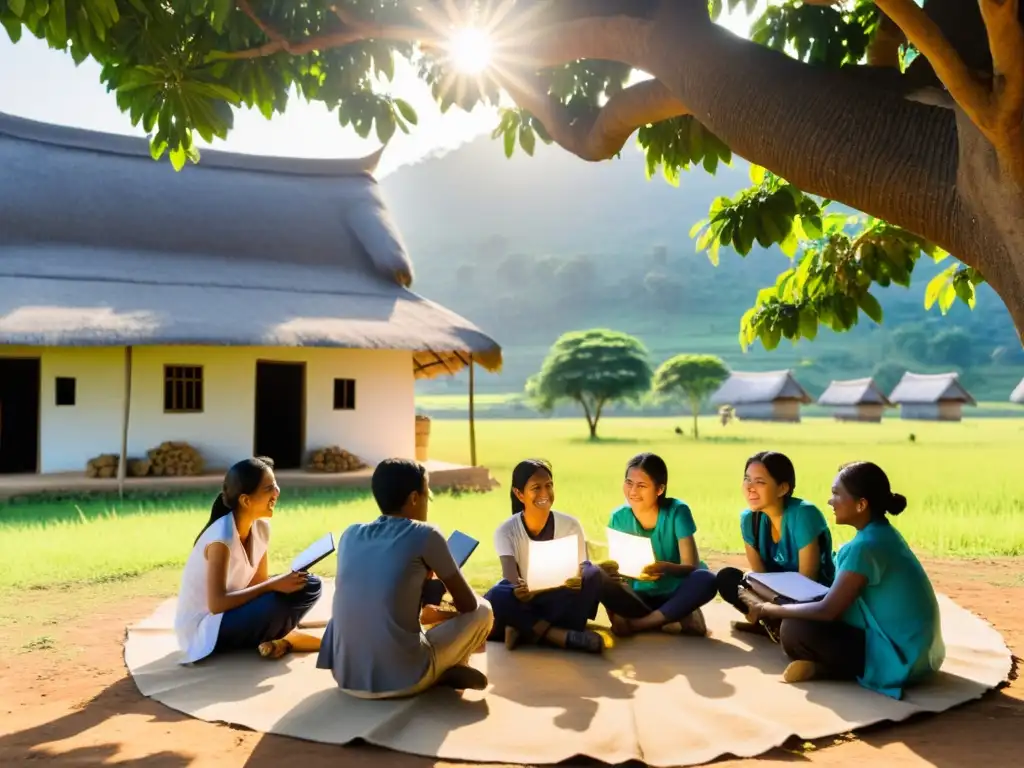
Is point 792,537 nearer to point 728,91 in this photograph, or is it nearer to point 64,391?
point 728,91

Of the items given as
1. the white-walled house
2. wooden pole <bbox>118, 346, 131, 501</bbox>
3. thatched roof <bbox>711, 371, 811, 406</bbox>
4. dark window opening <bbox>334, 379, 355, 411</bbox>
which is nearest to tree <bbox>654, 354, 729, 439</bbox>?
thatched roof <bbox>711, 371, 811, 406</bbox>

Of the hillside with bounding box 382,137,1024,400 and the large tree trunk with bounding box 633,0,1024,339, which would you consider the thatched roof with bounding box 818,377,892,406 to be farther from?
the large tree trunk with bounding box 633,0,1024,339

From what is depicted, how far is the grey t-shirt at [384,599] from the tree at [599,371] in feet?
115

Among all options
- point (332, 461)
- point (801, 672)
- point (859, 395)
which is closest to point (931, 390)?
point (859, 395)

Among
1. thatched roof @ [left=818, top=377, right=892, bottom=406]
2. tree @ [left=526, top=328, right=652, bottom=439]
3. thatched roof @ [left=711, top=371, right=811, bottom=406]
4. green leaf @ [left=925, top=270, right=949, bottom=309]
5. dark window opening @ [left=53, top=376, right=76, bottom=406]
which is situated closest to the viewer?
green leaf @ [left=925, top=270, right=949, bottom=309]

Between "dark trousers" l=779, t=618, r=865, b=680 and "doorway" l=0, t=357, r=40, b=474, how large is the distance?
1487 cm

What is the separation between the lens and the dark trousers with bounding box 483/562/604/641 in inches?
180

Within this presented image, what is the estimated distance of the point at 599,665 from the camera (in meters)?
4.26

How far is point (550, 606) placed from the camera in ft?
15.1

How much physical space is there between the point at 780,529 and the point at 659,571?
2.26 ft

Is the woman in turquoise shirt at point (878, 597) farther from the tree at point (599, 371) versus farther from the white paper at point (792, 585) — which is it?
the tree at point (599, 371)

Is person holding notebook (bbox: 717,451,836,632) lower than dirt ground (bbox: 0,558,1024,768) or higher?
higher

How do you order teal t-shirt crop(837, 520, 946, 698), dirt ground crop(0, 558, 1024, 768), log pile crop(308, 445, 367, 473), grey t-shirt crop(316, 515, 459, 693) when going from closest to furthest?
dirt ground crop(0, 558, 1024, 768) → grey t-shirt crop(316, 515, 459, 693) → teal t-shirt crop(837, 520, 946, 698) → log pile crop(308, 445, 367, 473)

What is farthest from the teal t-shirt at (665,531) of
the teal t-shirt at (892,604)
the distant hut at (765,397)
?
the distant hut at (765,397)
